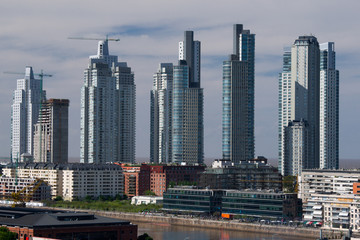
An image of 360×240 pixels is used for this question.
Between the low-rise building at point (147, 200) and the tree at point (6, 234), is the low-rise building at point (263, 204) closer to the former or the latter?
the low-rise building at point (147, 200)

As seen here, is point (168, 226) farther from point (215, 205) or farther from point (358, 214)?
point (358, 214)

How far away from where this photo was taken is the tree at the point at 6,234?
97.9 metres

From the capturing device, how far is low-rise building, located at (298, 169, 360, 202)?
536ft

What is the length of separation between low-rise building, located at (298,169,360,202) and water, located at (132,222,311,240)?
27.8m

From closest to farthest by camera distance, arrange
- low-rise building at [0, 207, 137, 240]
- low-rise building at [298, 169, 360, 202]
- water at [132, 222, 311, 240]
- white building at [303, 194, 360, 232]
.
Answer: low-rise building at [0, 207, 137, 240]
water at [132, 222, 311, 240]
white building at [303, 194, 360, 232]
low-rise building at [298, 169, 360, 202]

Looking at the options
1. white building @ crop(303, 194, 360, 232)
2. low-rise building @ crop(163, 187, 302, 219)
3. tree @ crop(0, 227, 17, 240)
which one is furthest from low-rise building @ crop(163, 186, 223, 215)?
tree @ crop(0, 227, 17, 240)

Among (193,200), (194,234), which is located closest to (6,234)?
(194,234)

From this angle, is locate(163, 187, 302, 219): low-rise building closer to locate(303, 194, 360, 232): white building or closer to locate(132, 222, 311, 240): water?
locate(303, 194, 360, 232): white building

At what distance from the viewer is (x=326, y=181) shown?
16638 centimetres

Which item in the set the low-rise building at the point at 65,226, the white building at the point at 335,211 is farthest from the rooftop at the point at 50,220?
the white building at the point at 335,211

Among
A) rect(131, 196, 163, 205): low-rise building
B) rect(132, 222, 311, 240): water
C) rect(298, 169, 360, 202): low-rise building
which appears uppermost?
rect(298, 169, 360, 202): low-rise building

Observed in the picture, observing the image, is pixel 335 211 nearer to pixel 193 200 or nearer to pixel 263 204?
pixel 263 204

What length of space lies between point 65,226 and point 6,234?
7.33m

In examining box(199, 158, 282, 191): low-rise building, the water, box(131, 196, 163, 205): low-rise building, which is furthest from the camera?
box(131, 196, 163, 205): low-rise building
